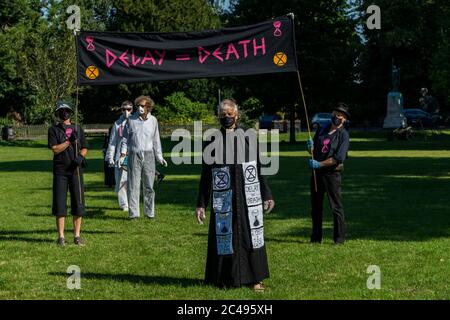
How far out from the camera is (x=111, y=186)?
74.5ft

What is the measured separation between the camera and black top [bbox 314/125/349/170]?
486 inches

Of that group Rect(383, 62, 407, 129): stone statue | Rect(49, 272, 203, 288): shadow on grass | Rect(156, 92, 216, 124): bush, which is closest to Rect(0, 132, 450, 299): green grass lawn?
Rect(49, 272, 203, 288): shadow on grass

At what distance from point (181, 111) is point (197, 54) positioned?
6846cm

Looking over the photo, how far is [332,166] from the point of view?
12.4 meters

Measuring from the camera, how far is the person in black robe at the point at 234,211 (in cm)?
887

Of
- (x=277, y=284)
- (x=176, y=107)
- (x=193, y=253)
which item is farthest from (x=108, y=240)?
(x=176, y=107)

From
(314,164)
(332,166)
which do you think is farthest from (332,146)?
(314,164)

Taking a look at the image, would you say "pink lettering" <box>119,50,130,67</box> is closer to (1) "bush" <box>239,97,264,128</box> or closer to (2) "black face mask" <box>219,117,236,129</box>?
(2) "black face mask" <box>219,117,236,129</box>

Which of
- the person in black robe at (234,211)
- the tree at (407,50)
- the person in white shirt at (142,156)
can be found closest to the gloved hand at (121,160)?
the person in white shirt at (142,156)

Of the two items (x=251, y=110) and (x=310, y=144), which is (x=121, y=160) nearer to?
(x=310, y=144)

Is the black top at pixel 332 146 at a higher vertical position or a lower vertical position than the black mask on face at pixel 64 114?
lower

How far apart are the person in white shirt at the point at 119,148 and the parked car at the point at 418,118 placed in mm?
53520

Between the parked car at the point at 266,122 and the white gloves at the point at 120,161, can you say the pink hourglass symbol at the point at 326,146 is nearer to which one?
the white gloves at the point at 120,161
